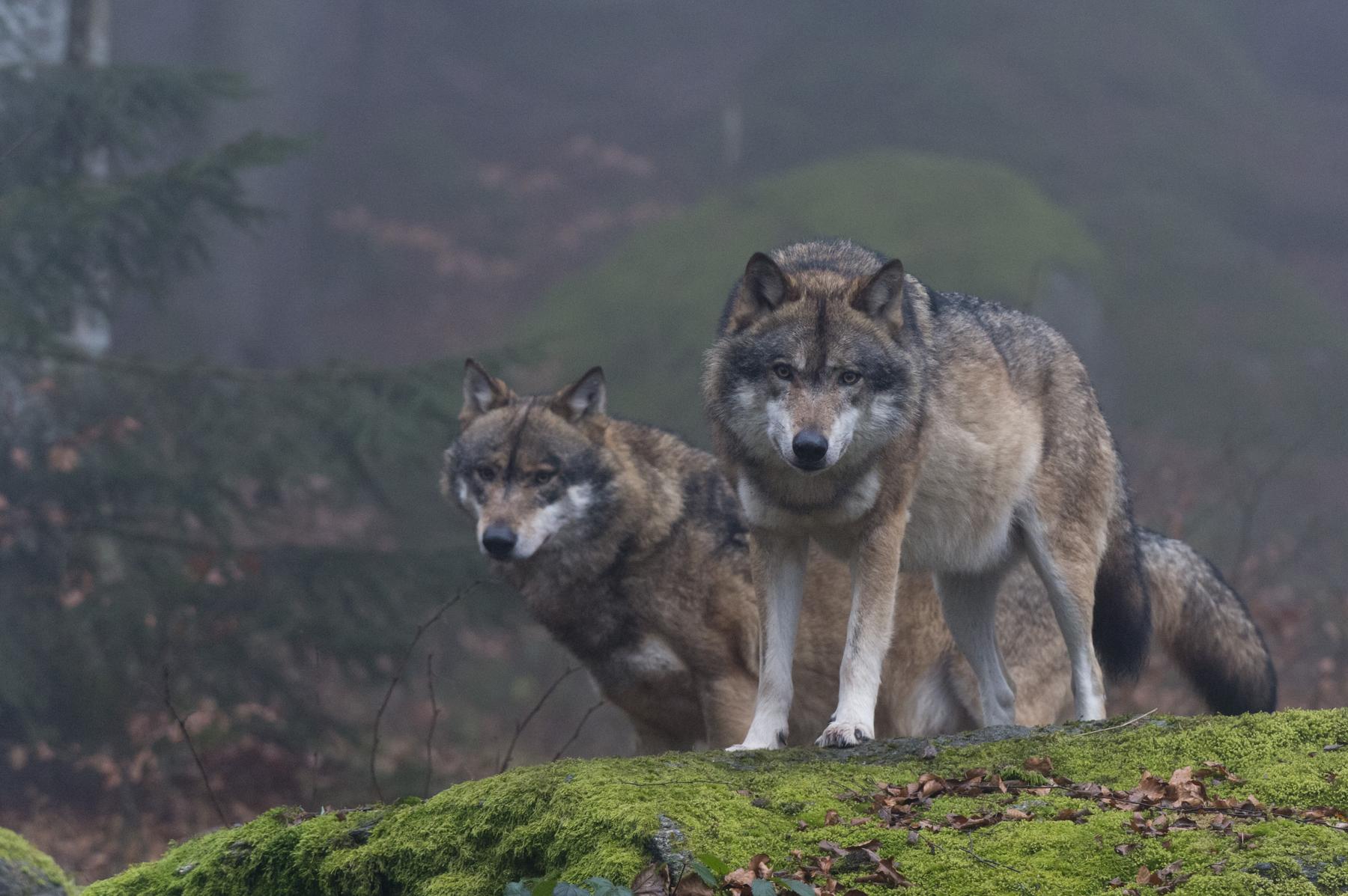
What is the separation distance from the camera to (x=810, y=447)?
4.95 metres

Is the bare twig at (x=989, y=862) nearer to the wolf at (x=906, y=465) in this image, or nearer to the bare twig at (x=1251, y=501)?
the wolf at (x=906, y=465)

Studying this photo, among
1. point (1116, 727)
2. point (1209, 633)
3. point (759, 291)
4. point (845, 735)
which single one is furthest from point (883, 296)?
point (1209, 633)

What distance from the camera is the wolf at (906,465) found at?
17.2 ft

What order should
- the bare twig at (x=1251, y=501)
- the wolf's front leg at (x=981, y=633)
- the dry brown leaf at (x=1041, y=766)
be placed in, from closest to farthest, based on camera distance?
the dry brown leaf at (x=1041, y=766)
the wolf's front leg at (x=981, y=633)
the bare twig at (x=1251, y=501)

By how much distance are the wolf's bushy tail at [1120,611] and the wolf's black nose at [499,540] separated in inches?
121

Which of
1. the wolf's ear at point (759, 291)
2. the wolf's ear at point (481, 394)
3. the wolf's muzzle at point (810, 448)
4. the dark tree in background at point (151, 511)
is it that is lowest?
the dark tree in background at point (151, 511)

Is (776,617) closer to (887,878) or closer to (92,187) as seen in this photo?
(887,878)

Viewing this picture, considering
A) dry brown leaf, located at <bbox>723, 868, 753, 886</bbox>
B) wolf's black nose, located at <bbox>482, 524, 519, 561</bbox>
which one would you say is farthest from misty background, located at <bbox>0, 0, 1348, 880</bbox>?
dry brown leaf, located at <bbox>723, 868, 753, 886</bbox>

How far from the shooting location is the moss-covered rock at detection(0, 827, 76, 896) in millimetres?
4934

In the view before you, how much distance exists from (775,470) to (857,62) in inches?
892

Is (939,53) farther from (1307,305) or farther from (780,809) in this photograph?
(780,809)

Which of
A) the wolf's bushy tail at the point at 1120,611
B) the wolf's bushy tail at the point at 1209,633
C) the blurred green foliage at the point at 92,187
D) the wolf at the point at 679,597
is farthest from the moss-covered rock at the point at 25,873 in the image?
the blurred green foliage at the point at 92,187

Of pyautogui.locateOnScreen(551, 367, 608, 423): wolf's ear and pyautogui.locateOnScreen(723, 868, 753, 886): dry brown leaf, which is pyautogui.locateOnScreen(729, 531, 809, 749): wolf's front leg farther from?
pyautogui.locateOnScreen(551, 367, 608, 423): wolf's ear

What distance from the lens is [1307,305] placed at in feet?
68.1
